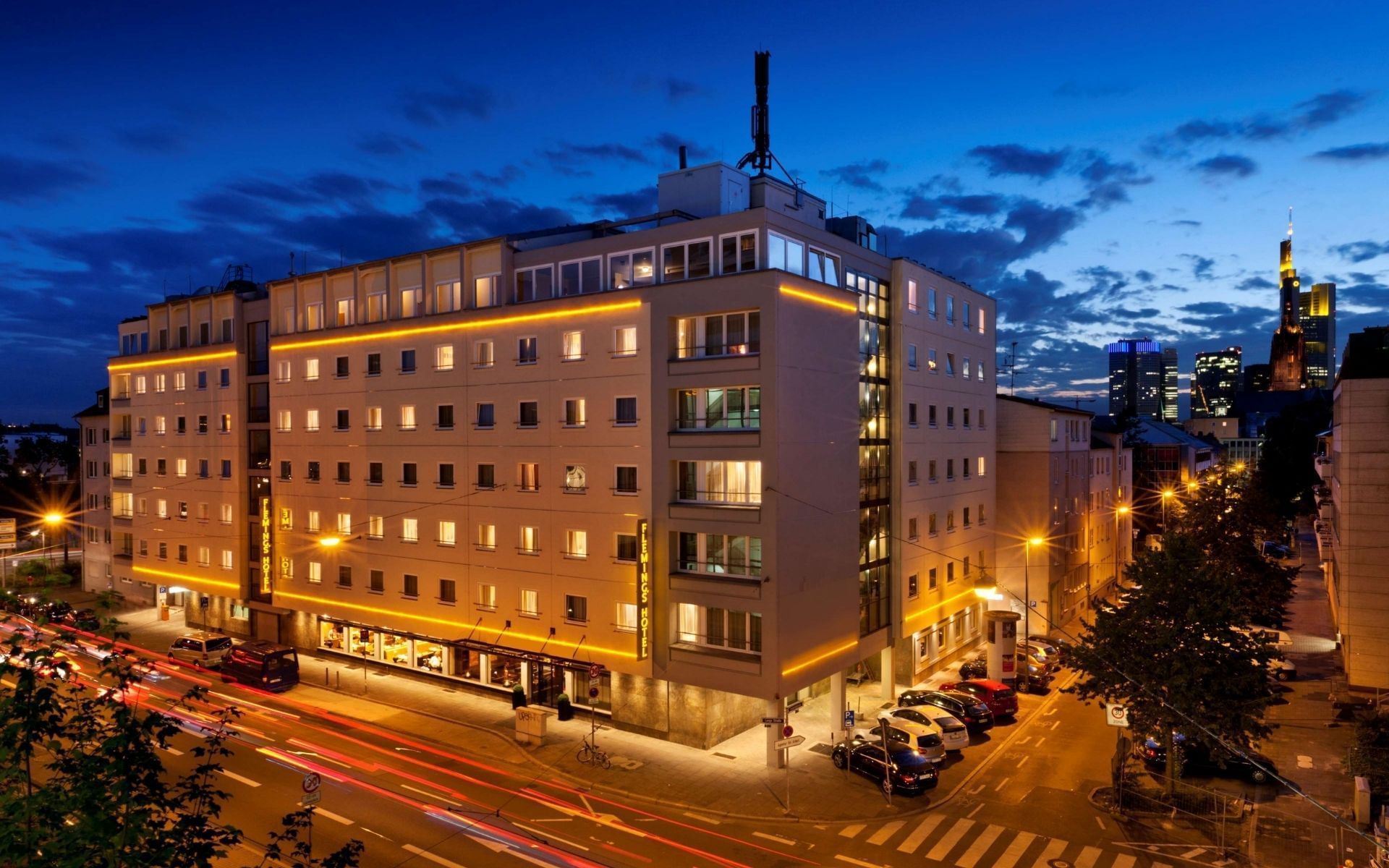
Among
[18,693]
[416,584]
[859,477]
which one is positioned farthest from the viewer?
[416,584]

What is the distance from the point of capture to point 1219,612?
29969 mm

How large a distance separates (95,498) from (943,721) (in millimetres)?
70605

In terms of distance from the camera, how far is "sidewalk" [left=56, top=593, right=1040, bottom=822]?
29688 mm

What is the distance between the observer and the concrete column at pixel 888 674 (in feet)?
139

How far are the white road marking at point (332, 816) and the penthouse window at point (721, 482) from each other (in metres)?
17.2

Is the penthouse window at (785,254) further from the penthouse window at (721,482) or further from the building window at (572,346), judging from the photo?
the building window at (572,346)

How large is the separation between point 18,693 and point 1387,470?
5173 cm

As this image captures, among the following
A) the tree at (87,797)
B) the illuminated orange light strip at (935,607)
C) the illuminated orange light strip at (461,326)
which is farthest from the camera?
the illuminated orange light strip at (935,607)

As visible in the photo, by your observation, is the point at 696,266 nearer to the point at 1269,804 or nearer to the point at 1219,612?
the point at 1219,612

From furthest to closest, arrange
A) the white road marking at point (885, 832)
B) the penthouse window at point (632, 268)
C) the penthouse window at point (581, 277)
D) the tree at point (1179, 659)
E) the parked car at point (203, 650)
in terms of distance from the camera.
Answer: the parked car at point (203, 650), the penthouse window at point (581, 277), the penthouse window at point (632, 268), the tree at point (1179, 659), the white road marking at point (885, 832)

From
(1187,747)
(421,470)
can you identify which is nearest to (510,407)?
(421,470)

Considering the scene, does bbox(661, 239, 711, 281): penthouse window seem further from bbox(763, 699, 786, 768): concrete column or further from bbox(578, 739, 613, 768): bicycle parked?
bbox(578, 739, 613, 768): bicycle parked

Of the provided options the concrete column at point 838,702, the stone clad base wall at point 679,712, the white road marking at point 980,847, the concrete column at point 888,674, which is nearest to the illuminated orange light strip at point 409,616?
the stone clad base wall at point 679,712

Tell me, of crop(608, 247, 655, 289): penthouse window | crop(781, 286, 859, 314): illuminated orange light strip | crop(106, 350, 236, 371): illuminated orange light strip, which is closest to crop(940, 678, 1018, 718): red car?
crop(781, 286, 859, 314): illuminated orange light strip
